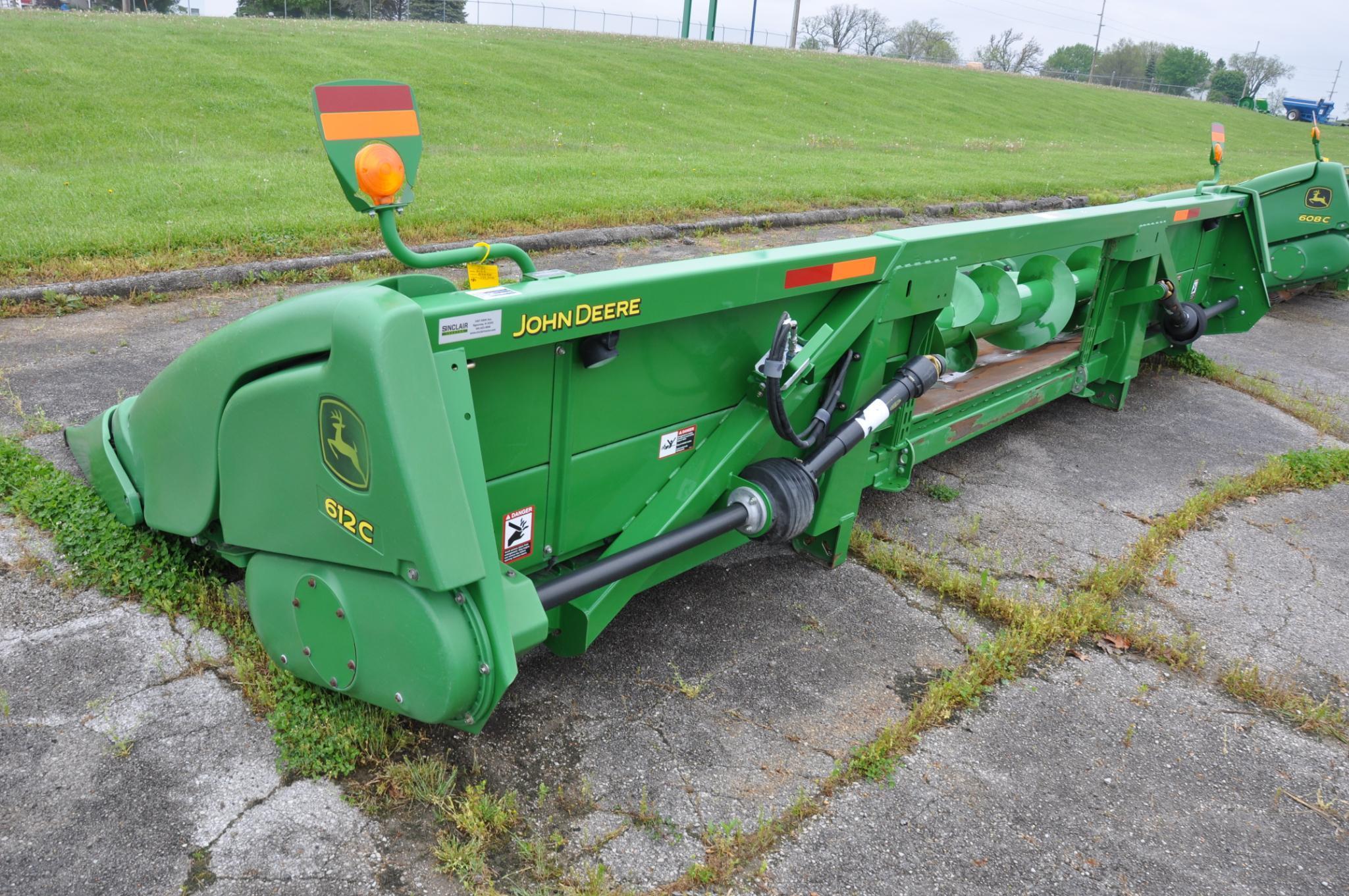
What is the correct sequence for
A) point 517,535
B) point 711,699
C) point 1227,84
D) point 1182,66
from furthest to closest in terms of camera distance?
1. point 1182,66
2. point 1227,84
3. point 711,699
4. point 517,535

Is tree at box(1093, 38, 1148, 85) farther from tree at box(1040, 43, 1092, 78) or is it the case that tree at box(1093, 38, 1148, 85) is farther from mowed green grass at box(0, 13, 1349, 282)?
mowed green grass at box(0, 13, 1349, 282)

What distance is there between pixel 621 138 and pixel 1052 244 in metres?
11.7

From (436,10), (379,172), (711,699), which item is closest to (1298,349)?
(711,699)

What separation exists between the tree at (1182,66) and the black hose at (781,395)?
3770 inches

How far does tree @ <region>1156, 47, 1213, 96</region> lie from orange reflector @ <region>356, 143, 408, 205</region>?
319 feet

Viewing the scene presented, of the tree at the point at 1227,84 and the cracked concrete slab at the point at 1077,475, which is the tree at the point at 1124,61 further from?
the cracked concrete slab at the point at 1077,475

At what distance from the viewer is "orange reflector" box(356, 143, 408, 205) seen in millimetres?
1938

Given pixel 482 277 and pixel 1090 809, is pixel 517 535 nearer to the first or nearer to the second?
pixel 482 277

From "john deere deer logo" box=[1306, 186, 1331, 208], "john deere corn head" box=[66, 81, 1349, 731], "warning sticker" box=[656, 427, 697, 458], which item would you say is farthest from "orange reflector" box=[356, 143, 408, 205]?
"john deere deer logo" box=[1306, 186, 1331, 208]

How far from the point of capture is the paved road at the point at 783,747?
6.88ft

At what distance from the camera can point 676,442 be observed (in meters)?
2.88

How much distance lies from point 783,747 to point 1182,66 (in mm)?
100537

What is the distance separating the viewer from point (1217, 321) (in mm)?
6129

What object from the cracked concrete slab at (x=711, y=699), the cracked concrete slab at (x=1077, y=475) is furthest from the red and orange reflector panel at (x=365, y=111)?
the cracked concrete slab at (x=1077, y=475)
